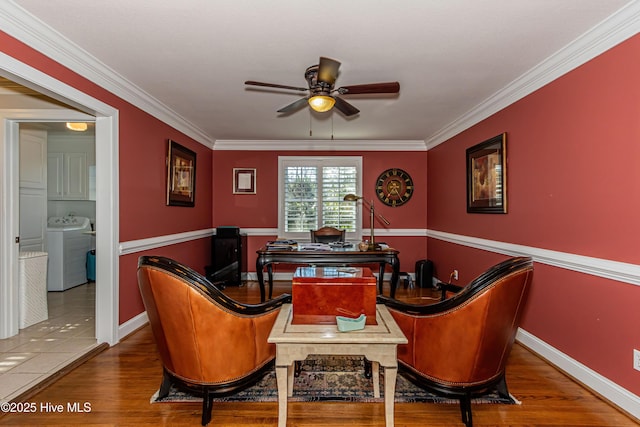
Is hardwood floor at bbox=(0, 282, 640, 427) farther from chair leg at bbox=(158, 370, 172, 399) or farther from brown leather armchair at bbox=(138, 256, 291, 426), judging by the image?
brown leather armchair at bbox=(138, 256, 291, 426)

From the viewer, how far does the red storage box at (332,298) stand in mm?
1860

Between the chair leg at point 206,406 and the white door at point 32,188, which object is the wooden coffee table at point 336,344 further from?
the white door at point 32,188

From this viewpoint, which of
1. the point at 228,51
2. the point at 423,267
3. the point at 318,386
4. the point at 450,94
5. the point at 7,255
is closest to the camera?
the point at 318,386

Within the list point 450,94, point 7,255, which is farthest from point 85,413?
point 450,94

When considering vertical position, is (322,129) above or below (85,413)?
above

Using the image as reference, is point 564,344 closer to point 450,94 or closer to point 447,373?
point 447,373

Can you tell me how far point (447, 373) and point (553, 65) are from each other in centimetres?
255

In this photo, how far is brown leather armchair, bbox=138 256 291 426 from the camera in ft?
5.97

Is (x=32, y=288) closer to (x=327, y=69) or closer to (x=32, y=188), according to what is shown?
(x=32, y=188)

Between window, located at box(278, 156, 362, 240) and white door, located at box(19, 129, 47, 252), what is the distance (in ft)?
11.2

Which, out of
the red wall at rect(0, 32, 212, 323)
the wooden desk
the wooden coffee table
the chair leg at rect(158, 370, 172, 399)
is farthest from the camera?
the wooden desk

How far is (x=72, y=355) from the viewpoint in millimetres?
2818

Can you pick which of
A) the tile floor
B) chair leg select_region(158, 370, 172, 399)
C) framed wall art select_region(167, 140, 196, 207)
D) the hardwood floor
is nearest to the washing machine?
the tile floor

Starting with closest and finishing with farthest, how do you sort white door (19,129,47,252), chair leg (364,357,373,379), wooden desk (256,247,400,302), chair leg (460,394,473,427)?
1. chair leg (460,394,473,427)
2. chair leg (364,357,373,379)
3. wooden desk (256,247,400,302)
4. white door (19,129,47,252)
